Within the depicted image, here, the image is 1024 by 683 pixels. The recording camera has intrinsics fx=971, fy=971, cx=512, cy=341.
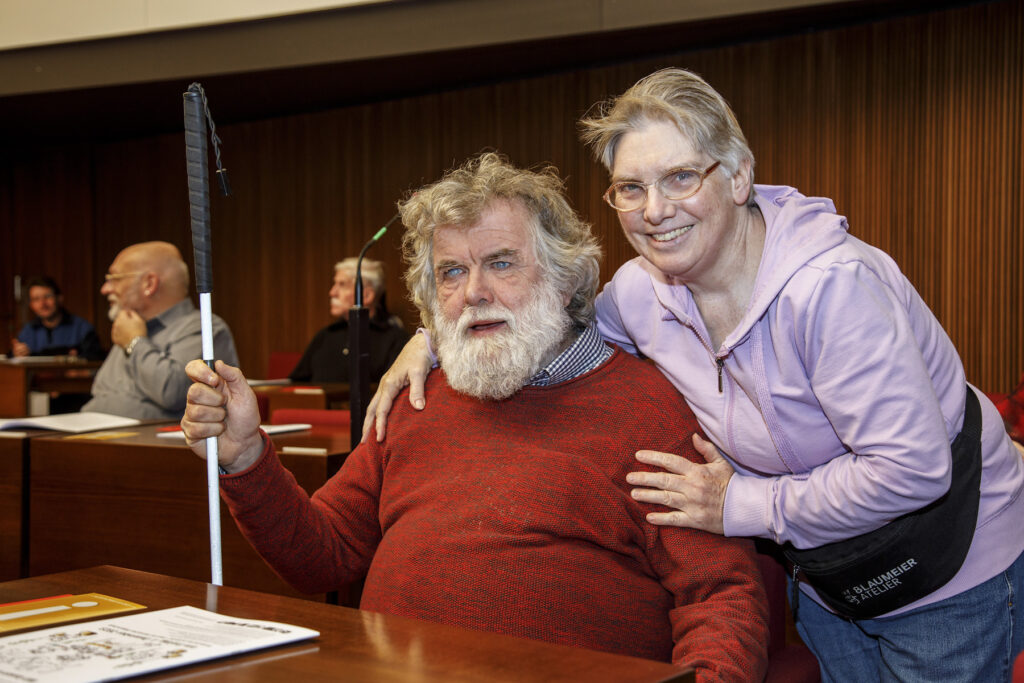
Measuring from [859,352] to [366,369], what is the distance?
1.52 metres

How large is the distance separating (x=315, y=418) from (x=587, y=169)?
14.7ft

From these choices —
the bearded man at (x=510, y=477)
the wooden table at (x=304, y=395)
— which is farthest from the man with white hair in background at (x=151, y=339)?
the bearded man at (x=510, y=477)

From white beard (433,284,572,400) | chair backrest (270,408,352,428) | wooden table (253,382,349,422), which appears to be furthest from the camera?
wooden table (253,382,349,422)

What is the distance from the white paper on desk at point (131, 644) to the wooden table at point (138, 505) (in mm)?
1419

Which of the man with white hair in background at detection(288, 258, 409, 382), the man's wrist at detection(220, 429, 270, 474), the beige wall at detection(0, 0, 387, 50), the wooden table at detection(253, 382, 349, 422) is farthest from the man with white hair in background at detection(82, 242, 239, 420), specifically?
the beige wall at detection(0, 0, 387, 50)

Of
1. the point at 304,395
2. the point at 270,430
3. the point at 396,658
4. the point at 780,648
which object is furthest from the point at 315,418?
the point at 396,658

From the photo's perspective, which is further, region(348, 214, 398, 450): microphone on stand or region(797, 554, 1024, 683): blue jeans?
region(348, 214, 398, 450): microphone on stand

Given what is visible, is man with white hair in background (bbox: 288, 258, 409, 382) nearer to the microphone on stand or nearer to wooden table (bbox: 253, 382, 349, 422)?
wooden table (bbox: 253, 382, 349, 422)

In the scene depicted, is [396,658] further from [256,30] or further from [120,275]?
[256,30]

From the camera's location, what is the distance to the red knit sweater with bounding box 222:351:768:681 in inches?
62.9

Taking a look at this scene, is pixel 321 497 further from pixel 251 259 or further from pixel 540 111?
pixel 251 259

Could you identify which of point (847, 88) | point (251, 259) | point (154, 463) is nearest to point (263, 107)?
point (251, 259)

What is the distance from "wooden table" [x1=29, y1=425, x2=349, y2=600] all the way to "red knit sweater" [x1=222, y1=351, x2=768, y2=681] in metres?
0.77

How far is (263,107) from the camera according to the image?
8734 millimetres
